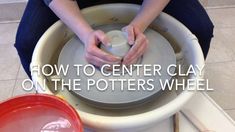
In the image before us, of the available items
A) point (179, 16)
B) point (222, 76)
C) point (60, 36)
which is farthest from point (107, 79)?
point (222, 76)

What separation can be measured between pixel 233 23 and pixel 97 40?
1.50m

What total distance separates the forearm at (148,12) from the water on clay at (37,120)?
1.28 ft

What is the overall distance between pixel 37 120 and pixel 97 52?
0.24 metres

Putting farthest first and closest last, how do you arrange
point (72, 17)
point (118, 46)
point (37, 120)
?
1. point (72, 17)
2. point (118, 46)
3. point (37, 120)

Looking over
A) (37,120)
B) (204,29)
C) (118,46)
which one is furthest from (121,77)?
(204,29)

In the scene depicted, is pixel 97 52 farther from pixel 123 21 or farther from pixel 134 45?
pixel 123 21

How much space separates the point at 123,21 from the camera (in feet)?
3.40

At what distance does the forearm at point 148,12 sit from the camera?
895 millimetres

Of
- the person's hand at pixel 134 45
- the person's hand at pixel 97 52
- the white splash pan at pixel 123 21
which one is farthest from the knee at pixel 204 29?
the person's hand at pixel 97 52

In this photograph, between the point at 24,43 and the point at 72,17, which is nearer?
the point at 72,17

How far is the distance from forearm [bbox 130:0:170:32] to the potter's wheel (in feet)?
0.14

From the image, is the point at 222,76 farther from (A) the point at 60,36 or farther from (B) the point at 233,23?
(A) the point at 60,36

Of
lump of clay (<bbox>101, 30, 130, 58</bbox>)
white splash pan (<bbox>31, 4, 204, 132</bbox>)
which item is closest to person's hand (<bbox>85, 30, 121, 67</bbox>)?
lump of clay (<bbox>101, 30, 130, 58</bbox>)

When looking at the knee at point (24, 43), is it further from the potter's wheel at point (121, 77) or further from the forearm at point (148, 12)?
the forearm at point (148, 12)
